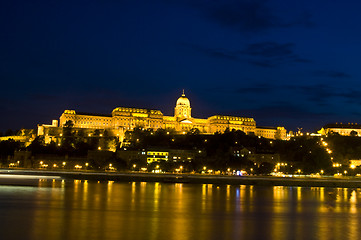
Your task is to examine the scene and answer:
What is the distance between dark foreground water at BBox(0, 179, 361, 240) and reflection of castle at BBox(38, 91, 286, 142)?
62.1m

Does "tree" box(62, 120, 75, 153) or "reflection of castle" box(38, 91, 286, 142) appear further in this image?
"reflection of castle" box(38, 91, 286, 142)

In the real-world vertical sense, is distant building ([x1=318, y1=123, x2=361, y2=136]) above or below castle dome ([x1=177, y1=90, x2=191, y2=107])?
below

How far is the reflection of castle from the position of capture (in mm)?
104444

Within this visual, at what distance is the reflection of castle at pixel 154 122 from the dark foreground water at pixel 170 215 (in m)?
62.1

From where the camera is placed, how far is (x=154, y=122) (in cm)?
11469

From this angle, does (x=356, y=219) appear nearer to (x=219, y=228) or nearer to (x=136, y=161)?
(x=219, y=228)

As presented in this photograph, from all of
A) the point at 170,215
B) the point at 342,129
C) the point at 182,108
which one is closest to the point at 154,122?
the point at 182,108

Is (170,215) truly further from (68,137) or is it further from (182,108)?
(182,108)

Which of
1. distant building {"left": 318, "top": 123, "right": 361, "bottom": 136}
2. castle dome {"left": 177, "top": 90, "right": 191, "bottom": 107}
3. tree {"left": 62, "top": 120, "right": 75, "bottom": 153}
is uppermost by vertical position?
castle dome {"left": 177, "top": 90, "right": 191, "bottom": 107}

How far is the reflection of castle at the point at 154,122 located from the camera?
4112 inches

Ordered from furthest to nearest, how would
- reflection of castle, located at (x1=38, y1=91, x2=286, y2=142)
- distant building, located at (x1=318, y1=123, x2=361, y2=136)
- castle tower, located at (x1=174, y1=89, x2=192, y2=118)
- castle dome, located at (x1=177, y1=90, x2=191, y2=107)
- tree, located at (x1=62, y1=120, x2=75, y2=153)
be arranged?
castle dome, located at (x1=177, y1=90, x2=191, y2=107) → castle tower, located at (x1=174, y1=89, x2=192, y2=118) → distant building, located at (x1=318, y1=123, x2=361, y2=136) → reflection of castle, located at (x1=38, y1=91, x2=286, y2=142) → tree, located at (x1=62, y1=120, x2=75, y2=153)

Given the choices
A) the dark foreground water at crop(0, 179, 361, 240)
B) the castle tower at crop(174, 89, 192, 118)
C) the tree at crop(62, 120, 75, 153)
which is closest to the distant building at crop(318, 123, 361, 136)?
the castle tower at crop(174, 89, 192, 118)

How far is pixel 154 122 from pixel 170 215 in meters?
88.3

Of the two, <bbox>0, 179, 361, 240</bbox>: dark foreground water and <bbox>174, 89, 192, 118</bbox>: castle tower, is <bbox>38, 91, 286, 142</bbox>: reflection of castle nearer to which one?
<bbox>174, 89, 192, 118</bbox>: castle tower
